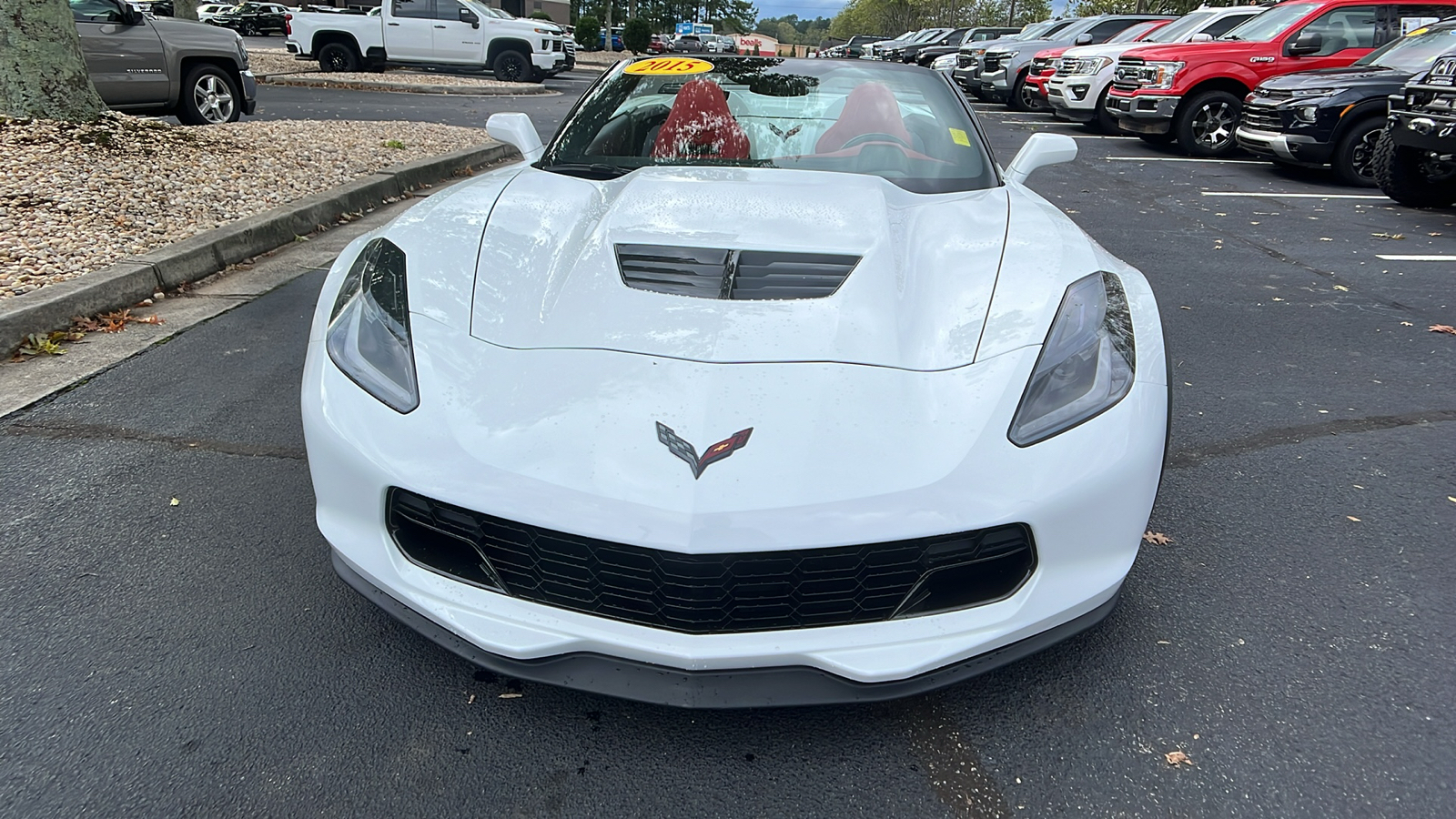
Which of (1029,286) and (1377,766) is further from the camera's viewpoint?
(1029,286)

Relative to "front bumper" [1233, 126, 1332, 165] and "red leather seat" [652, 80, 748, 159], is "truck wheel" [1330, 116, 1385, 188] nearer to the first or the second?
"front bumper" [1233, 126, 1332, 165]

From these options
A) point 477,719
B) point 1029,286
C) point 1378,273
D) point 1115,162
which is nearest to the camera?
point 477,719

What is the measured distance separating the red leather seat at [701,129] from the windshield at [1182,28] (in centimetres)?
1162

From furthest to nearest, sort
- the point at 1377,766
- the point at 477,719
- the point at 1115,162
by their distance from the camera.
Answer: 1. the point at 1115,162
2. the point at 477,719
3. the point at 1377,766

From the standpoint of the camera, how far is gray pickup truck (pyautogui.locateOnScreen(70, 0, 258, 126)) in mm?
8227

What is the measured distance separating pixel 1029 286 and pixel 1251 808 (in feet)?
3.65

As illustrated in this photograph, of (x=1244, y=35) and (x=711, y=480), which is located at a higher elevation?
(x=1244, y=35)

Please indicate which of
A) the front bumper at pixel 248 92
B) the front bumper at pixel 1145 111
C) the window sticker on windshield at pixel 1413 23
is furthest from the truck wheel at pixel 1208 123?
the front bumper at pixel 248 92

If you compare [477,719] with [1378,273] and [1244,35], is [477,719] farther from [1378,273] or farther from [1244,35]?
[1244,35]

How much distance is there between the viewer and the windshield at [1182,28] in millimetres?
12387

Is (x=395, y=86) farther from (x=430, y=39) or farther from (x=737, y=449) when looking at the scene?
(x=737, y=449)

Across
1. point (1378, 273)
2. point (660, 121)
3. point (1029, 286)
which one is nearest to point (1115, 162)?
point (1378, 273)

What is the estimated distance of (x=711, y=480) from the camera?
1541 millimetres

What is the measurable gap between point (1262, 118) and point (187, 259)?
31.9 ft
